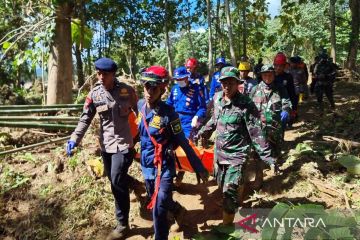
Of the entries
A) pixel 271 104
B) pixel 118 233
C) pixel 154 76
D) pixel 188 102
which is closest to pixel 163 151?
pixel 154 76

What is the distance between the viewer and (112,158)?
4324mm

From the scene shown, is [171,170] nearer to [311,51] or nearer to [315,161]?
[315,161]

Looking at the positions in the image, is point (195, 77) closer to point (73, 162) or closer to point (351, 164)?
point (73, 162)

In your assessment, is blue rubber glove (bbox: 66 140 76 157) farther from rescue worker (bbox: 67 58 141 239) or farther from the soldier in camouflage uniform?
the soldier in camouflage uniform

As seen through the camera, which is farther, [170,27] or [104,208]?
[170,27]

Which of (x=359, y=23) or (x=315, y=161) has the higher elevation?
(x=359, y=23)

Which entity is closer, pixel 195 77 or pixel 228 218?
pixel 228 218

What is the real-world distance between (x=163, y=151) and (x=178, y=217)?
0.97m

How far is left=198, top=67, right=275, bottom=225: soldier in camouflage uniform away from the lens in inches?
160

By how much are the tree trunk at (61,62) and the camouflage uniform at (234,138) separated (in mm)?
4712

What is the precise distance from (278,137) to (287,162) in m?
0.79

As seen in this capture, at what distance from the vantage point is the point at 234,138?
4.10 m

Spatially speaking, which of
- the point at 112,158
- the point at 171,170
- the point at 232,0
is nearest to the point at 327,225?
the point at 171,170

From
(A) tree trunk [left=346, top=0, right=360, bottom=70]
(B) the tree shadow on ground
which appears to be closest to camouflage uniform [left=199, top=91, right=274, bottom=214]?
(B) the tree shadow on ground
